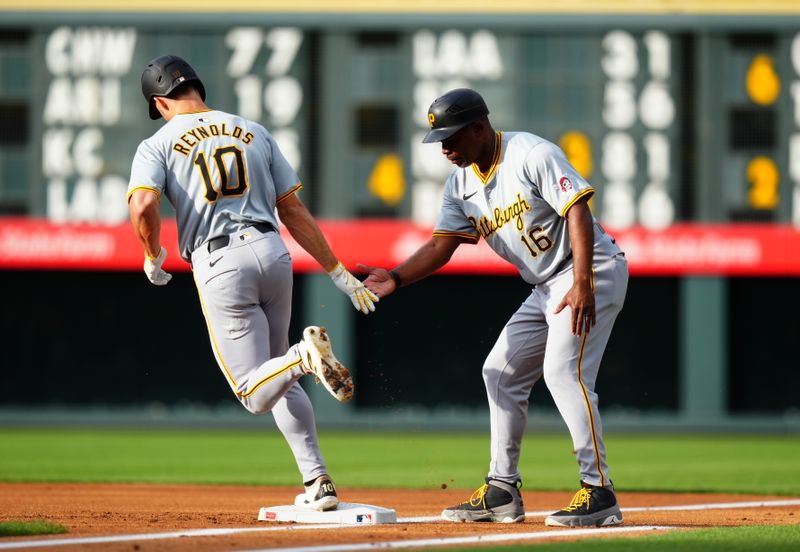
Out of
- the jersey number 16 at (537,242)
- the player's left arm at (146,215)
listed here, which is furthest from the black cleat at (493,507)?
the player's left arm at (146,215)

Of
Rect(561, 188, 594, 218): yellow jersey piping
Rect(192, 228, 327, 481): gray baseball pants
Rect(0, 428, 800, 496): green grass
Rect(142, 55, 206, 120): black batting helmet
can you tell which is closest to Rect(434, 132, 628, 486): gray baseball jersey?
Rect(561, 188, 594, 218): yellow jersey piping

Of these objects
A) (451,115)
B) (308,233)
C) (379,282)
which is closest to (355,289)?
(379,282)

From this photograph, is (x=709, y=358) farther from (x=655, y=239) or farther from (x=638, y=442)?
(x=638, y=442)

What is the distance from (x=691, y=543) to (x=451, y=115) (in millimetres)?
2135

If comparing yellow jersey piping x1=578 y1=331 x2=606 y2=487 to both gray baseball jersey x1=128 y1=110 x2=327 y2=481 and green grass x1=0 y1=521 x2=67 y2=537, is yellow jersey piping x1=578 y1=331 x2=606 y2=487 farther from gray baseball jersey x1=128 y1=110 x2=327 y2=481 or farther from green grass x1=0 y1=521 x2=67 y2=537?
green grass x1=0 y1=521 x2=67 y2=537

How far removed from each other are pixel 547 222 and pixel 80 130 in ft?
48.4

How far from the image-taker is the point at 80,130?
65.4 feet

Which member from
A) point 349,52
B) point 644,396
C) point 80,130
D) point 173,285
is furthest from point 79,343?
point 644,396

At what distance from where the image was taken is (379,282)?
672 centimetres

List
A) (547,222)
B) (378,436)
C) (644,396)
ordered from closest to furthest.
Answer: (547,222)
(378,436)
(644,396)

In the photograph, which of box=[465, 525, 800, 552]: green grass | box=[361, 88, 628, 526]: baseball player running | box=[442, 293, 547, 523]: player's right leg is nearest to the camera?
box=[465, 525, 800, 552]: green grass

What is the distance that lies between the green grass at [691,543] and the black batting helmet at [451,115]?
190cm

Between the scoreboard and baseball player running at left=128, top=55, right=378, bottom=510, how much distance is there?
1353 cm

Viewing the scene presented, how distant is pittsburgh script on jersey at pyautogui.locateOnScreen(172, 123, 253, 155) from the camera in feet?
20.1
